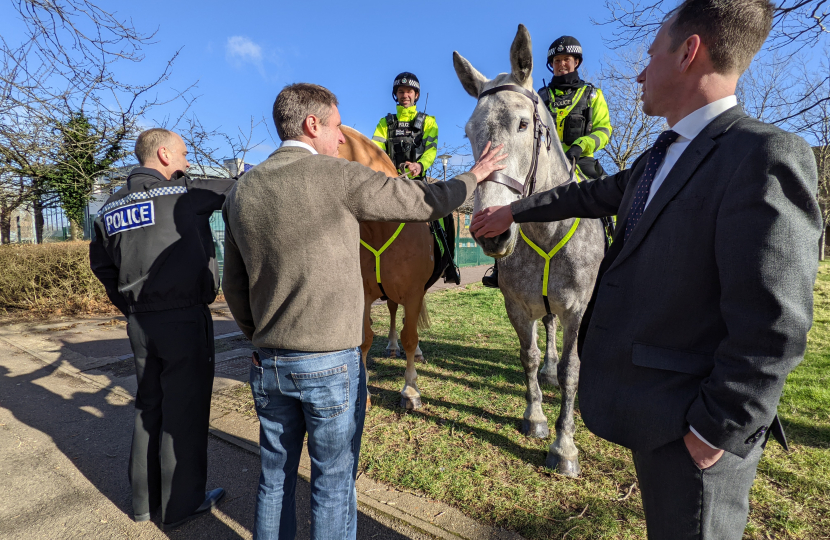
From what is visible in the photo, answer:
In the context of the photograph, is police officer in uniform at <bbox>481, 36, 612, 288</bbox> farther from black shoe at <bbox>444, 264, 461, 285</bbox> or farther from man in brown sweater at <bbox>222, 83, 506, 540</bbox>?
man in brown sweater at <bbox>222, 83, 506, 540</bbox>

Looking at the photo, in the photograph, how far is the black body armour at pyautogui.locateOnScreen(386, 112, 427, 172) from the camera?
5.48 metres

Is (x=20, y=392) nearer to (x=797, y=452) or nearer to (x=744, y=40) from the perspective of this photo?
(x=744, y=40)

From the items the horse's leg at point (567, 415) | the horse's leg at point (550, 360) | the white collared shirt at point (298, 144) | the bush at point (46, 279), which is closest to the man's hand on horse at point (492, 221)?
the white collared shirt at point (298, 144)

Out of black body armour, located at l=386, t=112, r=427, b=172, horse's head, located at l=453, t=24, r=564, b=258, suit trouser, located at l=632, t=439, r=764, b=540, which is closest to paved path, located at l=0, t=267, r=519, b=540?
suit trouser, located at l=632, t=439, r=764, b=540

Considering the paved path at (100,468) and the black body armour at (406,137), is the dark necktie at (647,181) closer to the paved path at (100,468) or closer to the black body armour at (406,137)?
the paved path at (100,468)

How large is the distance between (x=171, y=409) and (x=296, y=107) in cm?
202

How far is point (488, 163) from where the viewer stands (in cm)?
246

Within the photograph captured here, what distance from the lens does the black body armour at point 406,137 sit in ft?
18.0

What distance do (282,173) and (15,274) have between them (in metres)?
11.1

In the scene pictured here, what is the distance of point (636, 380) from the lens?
1329 mm

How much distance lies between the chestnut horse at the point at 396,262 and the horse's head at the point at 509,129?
4.63 feet

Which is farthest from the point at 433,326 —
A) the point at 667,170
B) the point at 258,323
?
the point at 667,170

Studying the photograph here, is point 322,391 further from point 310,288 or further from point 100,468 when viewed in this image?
point 100,468

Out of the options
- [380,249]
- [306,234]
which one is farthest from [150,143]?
[380,249]
